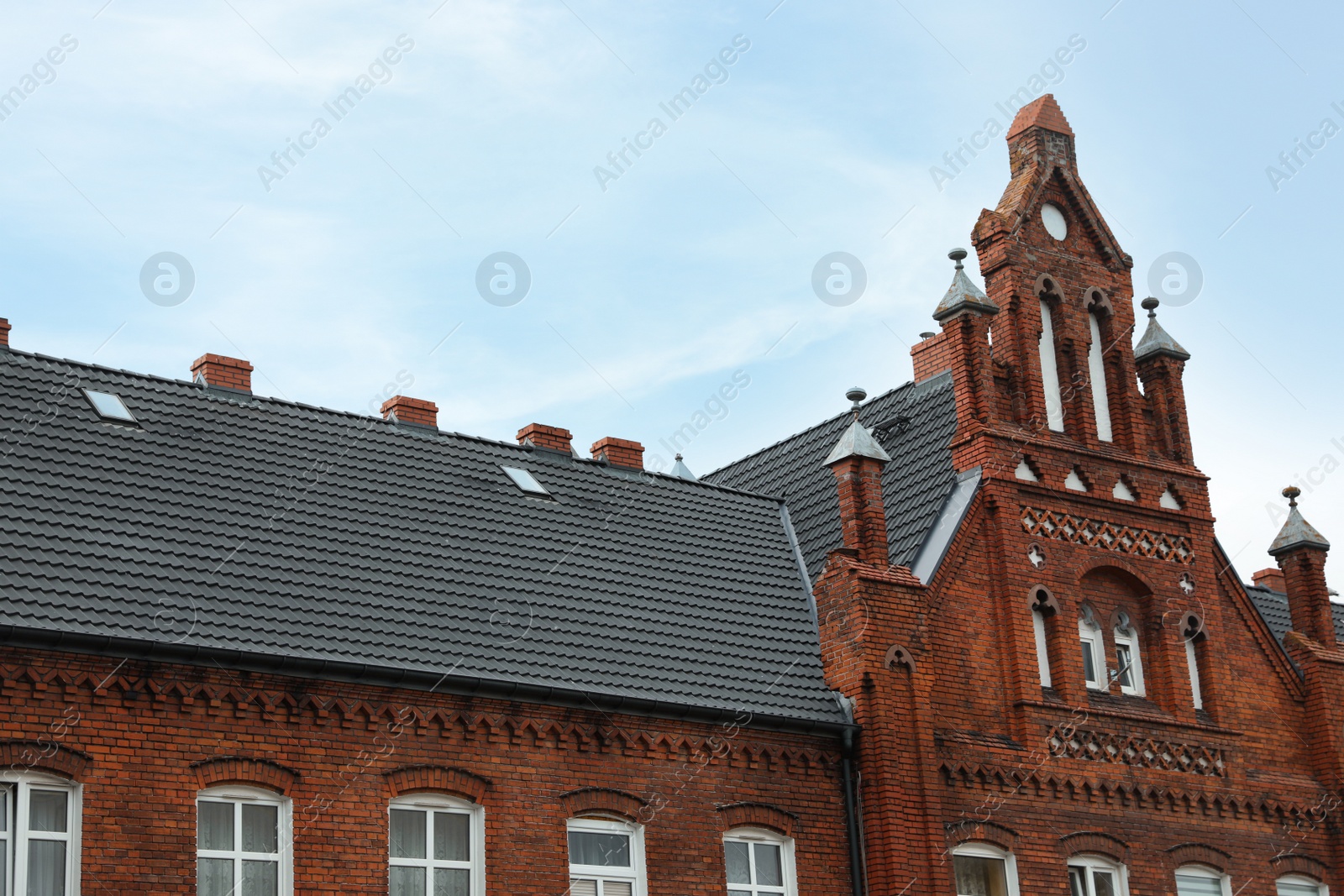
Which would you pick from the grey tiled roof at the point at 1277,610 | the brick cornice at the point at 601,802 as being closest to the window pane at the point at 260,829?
the brick cornice at the point at 601,802

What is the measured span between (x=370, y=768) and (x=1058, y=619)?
10106 millimetres

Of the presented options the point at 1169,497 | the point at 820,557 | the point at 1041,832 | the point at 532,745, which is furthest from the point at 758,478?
the point at 532,745

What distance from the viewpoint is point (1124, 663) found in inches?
966

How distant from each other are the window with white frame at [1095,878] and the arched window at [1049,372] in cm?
616

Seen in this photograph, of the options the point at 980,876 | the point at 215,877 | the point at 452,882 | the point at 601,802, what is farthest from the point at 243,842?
the point at 980,876

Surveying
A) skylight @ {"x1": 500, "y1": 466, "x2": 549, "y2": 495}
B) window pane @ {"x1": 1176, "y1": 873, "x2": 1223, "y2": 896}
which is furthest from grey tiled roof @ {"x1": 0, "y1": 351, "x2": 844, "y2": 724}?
window pane @ {"x1": 1176, "y1": 873, "x2": 1223, "y2": 896}

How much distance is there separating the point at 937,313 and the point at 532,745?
920cm

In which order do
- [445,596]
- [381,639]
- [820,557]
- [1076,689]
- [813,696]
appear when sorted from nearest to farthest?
1. [381,639]
2. [445,596]
3. [813,696]
4. [1076,689]
5. [820,557]

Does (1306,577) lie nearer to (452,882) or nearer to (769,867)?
(769,867)

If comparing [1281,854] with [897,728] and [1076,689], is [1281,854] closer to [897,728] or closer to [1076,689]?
[1076,689]

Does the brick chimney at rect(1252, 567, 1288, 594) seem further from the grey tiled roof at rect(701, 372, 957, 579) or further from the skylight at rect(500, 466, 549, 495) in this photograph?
the skylight at rect(500, 466, 549, 495)

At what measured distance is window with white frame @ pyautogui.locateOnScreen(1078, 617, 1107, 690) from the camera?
24109 mm

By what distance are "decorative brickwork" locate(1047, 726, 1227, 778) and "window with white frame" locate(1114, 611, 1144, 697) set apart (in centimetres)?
91

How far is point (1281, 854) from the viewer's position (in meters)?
24.6
